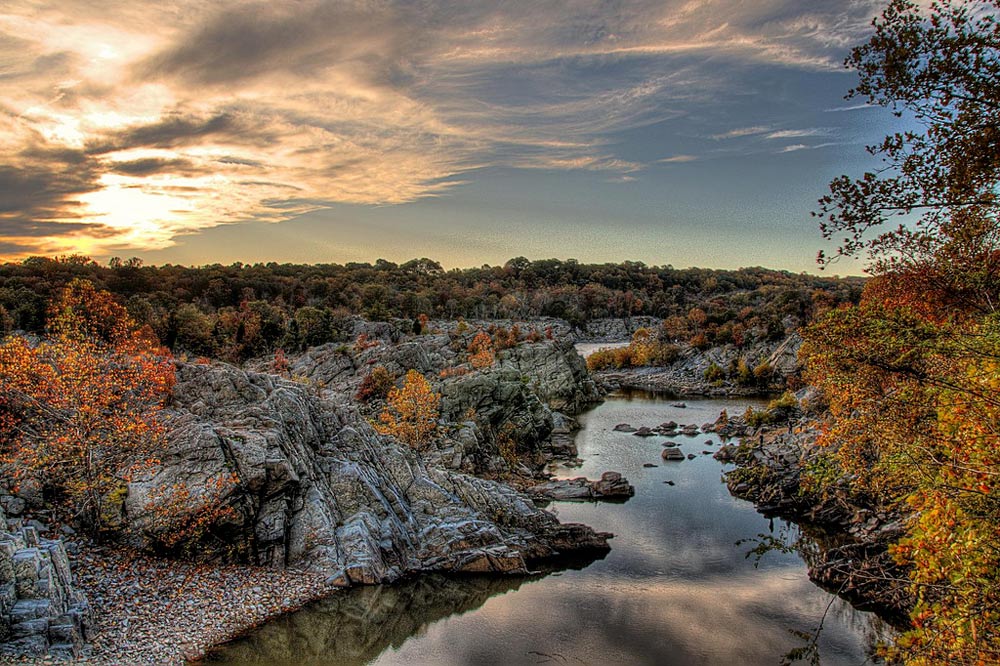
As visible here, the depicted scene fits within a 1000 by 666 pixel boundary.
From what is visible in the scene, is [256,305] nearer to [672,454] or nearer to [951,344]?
[672,454]

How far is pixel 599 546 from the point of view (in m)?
42.9

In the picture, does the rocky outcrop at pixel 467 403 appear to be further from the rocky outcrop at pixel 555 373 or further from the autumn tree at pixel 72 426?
the autumn tree at pixel 72 426

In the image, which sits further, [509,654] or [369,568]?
[369,568]

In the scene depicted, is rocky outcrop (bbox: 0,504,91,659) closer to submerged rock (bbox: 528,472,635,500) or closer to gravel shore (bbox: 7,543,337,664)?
gravel shore (bbox: 7,543,337,664)

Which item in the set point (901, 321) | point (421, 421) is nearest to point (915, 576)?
point (901, 321)

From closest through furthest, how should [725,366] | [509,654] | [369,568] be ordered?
[509,654], [369,568], [725,366]

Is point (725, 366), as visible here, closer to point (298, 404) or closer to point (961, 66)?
point (298, 404)

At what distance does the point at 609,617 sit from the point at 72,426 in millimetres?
31438

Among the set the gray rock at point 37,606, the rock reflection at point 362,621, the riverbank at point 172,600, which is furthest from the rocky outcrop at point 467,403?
the gray rock at point 37,606

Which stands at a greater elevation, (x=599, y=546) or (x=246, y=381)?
(x=246, y=381)

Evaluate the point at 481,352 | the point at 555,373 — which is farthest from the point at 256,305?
the point at 555,373

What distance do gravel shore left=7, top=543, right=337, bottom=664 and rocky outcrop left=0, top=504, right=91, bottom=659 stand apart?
1.15 meters

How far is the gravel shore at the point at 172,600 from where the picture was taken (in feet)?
78.8

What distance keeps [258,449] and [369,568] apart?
9.87 metres
